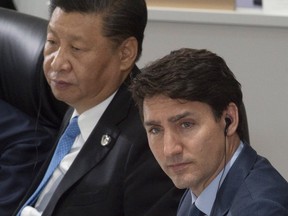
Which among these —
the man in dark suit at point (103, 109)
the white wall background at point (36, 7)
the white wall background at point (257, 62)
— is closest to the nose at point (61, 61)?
the man in dark suit at point (103, 109)

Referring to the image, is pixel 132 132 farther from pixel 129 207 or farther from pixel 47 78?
pixel 47 78

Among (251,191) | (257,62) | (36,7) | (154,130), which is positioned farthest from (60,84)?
(36,7)

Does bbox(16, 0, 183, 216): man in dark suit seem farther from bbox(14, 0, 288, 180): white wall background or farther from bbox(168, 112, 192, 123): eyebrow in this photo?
bbox(14, 0, 288, 180): white wall background

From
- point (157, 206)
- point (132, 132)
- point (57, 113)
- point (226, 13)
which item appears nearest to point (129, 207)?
point (157, 206)

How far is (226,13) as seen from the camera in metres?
2.82

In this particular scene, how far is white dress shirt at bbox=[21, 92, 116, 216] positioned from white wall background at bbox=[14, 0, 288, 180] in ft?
3.51

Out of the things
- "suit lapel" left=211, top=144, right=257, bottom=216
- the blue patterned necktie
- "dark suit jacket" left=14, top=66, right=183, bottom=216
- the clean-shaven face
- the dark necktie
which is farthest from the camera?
the blue patterned necktie

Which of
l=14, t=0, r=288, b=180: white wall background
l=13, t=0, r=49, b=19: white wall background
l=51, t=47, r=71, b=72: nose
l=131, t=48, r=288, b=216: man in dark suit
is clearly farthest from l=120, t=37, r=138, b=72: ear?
l=13, t=0, r=49, b=19: white wall background

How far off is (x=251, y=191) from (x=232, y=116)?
176mm

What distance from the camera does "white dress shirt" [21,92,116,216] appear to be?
6.14 ft

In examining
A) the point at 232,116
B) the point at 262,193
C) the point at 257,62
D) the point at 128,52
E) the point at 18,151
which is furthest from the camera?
the point at 257,62

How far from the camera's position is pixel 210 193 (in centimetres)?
150

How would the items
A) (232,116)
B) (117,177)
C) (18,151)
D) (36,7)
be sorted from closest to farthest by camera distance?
(232,116), (117,177), (18,151), (36,7)

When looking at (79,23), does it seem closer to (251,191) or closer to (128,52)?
(128,52)
